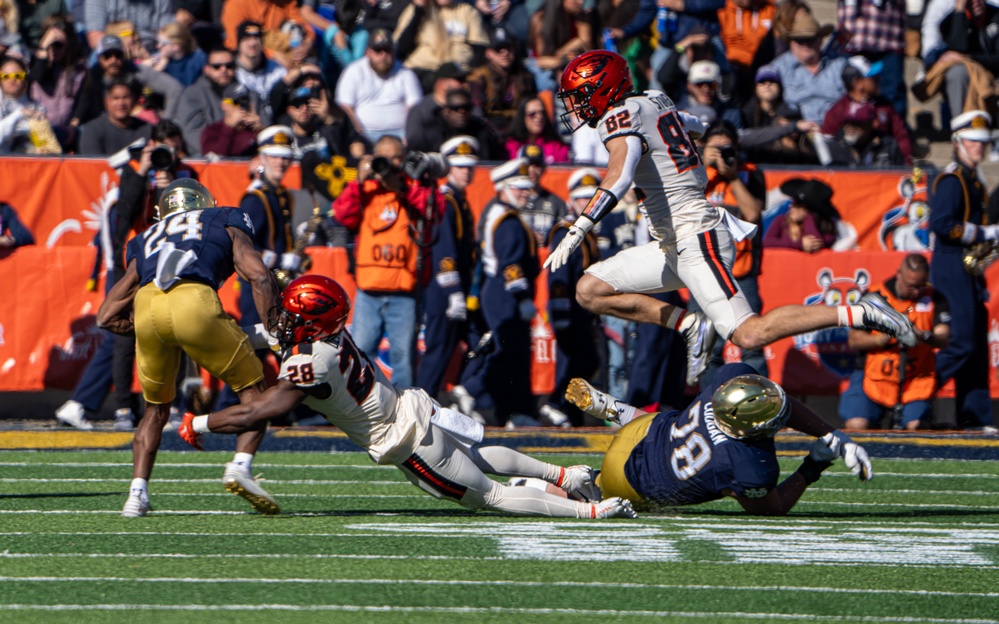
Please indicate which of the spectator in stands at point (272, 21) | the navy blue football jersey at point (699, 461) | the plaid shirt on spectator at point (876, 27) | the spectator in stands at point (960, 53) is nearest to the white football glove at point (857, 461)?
the navy blue football jersey at point (699, 461)

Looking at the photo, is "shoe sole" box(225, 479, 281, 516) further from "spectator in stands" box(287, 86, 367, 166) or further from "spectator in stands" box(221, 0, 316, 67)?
"spectator in stands" box(221, 0, 316, 67)

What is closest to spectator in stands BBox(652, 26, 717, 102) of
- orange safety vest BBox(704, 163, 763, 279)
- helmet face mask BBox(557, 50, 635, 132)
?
orange safety vest BBox(704, 163, 763, 279)

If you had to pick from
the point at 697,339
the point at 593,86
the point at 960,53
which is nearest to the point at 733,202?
the point at 697,339

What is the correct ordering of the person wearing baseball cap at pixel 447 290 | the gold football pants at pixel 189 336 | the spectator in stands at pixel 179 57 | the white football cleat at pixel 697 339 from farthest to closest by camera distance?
the spectator in stands at pixel 179 57
the person wearing baseball cap at pixel 447 290
the white football cleat at pixel 697 339
the gold football pants at pixel 189 336

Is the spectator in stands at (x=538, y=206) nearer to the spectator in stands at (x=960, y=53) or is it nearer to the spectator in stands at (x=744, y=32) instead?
the spectator in stands at (x=744, y=32)

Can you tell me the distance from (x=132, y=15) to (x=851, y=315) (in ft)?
30.4

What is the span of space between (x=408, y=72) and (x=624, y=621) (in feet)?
31.3

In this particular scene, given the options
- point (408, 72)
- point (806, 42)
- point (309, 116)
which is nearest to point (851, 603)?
point (309, 116)

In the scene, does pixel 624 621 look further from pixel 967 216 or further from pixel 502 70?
pixel 502 70

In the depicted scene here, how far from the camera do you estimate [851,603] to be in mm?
5398

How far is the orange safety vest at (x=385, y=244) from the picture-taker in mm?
11297

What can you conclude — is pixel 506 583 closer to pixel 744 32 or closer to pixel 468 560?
pixel 468 560

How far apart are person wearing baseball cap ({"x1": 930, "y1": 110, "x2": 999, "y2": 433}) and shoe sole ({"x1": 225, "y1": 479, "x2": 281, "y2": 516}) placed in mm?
6073

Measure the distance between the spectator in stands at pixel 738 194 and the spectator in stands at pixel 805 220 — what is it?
58.3 inches
